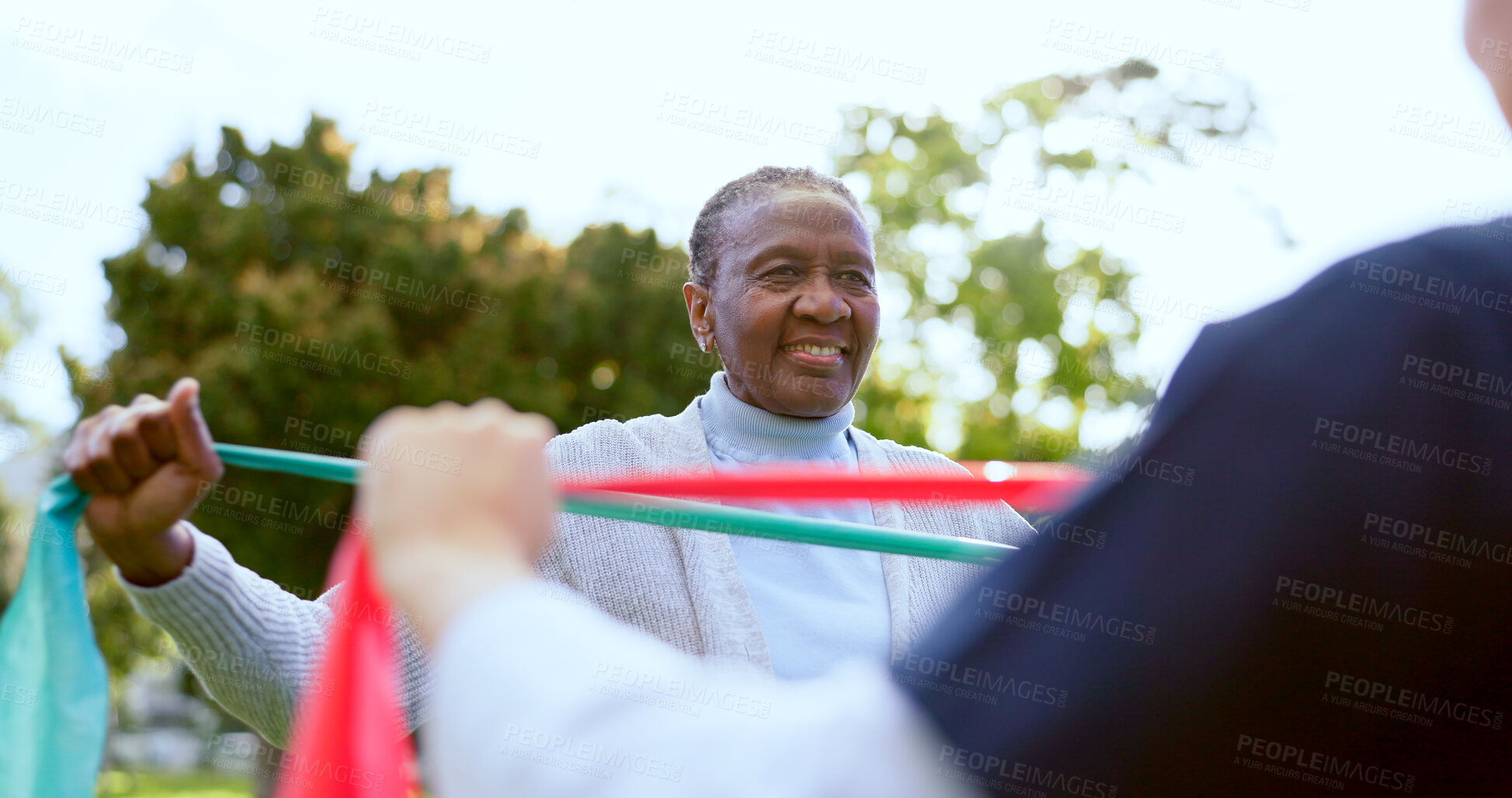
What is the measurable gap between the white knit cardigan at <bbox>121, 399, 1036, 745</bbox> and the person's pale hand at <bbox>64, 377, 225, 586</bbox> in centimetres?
17

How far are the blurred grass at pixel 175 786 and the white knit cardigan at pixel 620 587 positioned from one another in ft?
64.6

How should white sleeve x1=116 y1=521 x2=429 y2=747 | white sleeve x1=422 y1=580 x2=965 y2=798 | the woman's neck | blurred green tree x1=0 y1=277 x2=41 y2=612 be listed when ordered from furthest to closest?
blurred green tree x1=0 y1=277 x2=41 y2=612
the woman's neck
white sleeve x1=116 y1=521 x2=429 y2=747
white sleeve x1=422 y1=580 x2=965 y2=798

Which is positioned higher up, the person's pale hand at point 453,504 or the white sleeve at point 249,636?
the person's pale hand at point 453,504

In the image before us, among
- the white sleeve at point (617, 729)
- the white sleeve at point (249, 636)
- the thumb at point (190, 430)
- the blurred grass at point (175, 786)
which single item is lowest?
the blurred grass at point (175, 786)

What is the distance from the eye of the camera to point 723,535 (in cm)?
224

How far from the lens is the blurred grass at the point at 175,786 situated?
64.9 ft

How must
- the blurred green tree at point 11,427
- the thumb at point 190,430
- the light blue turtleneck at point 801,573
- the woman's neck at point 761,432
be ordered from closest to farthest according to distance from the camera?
the thumb at point 190,430, the light blue turtleneck at point 801,573, the woman's neck at point 761,432, the blurred green tree at point 11,427

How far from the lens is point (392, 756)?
1021 mm

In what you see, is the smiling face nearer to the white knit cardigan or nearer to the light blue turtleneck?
the light blue turtleneck

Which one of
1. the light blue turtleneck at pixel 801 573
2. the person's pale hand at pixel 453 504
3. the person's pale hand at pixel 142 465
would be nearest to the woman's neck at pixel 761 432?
the light blue turtleneck at pixel 801 573

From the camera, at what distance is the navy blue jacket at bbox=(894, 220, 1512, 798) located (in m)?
0.61

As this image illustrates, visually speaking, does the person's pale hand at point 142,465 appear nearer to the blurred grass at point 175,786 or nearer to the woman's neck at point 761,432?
the woman's neck at point 761,432

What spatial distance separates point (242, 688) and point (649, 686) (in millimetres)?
1587

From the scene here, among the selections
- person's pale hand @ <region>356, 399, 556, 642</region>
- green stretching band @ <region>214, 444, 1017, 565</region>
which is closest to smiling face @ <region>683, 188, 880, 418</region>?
green stretching band @ <region>214, 444, 1017, 565</region>
